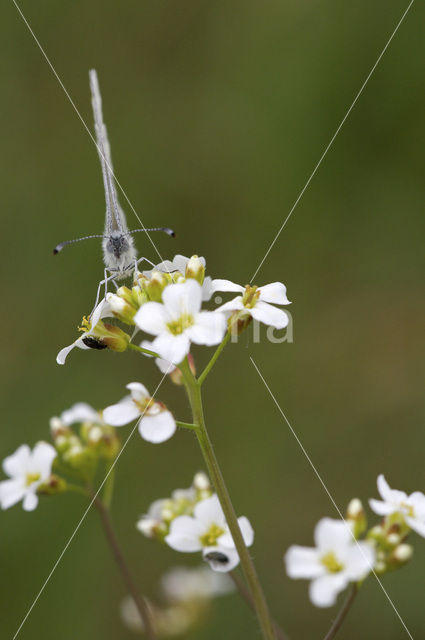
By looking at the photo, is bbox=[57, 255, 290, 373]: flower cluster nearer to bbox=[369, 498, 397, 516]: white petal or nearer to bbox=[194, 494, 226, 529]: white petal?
bbox=[194, 494, 226, 529]: white petal

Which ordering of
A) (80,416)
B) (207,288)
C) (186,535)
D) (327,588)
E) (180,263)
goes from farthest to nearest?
(80,416)
(180,263)
(207,288)
(186,535)
(327,588)

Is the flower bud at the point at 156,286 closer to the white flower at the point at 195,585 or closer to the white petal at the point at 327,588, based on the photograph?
the white petal at the point at 327,588

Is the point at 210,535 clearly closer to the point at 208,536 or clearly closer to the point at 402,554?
the point at 208,536

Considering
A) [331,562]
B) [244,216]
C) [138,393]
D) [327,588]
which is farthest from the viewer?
[244,216]

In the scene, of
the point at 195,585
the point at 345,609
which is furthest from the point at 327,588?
the point at 195,585

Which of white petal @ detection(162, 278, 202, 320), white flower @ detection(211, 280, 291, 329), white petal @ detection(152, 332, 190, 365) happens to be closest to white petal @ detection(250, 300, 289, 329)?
white flower @ detection(211, 280, 291, 329)
